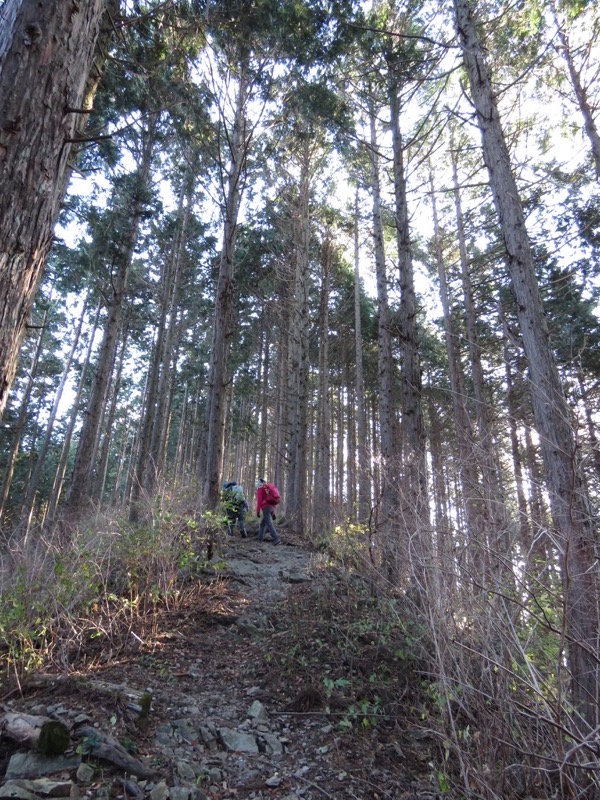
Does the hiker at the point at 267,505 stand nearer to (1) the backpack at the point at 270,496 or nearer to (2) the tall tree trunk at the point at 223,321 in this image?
(1) the backpack at the point at 270,496

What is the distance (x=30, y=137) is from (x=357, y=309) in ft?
47.8

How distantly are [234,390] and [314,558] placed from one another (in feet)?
44.4

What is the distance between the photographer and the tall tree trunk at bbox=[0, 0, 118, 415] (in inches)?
81.4

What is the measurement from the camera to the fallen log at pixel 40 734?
246 cm

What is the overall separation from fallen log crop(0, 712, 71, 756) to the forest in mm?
711

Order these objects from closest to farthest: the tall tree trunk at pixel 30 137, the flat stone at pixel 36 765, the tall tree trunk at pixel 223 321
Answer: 1. the tall tree trunk at pixel 30 137
2. the flat stone at pixel 36 765
3. the tall tree trunk at pixel 223 321

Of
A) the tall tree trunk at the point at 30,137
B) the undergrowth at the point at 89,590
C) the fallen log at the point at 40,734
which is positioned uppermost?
the tall tree trunk at the point at 30,137

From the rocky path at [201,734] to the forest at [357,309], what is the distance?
0.56m

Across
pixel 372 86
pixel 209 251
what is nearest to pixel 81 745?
pixel 372 86

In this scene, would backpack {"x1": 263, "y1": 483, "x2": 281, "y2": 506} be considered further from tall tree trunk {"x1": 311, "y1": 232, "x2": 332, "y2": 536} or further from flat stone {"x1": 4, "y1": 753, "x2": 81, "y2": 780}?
flat stone {"x1": 4, "y1": 753, "x2": 81, "y2": 780}

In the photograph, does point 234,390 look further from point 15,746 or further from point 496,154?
point 15,746

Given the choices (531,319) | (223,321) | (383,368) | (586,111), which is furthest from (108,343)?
(586,111)

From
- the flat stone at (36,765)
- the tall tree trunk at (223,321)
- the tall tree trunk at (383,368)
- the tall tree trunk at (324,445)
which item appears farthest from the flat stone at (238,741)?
the tall tree trunk at (324,445)

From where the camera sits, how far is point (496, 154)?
15.5 ft
